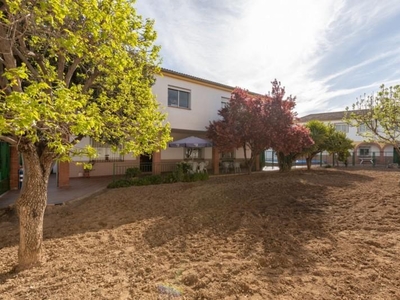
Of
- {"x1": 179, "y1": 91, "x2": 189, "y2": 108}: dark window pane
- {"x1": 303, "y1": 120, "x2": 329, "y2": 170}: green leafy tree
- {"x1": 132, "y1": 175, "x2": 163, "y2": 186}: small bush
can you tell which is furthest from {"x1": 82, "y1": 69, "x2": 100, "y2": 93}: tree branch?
→ {"x1": 303, "y1": 120, "x2": 329, "y2": 170}: green leafy tree

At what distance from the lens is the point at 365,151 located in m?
36.2

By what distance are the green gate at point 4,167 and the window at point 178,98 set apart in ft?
28.1

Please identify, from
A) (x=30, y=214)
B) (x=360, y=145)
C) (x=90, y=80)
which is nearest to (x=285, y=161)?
(x=90, y=80)

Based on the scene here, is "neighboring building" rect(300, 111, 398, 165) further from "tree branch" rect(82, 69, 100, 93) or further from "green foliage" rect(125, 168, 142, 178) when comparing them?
"tree branch" rect(82, 69, 100, 93)

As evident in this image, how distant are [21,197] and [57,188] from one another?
816cm

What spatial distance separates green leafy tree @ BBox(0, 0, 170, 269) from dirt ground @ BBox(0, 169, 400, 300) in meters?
1.15

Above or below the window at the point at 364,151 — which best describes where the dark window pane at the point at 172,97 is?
above

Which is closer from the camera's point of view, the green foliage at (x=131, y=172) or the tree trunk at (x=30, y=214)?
the tree trunk at (x=30, y=214)

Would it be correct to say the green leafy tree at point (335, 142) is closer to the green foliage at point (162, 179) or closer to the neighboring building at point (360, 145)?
the green foliage at point (162, 179)

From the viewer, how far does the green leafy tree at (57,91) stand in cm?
289

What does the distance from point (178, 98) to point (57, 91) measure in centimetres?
1229

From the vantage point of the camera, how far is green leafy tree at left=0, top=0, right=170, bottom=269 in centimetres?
289

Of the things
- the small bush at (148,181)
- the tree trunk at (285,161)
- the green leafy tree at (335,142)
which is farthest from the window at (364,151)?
the small bush at (148,181)

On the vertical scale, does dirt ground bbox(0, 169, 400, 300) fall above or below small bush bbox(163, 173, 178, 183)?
below
